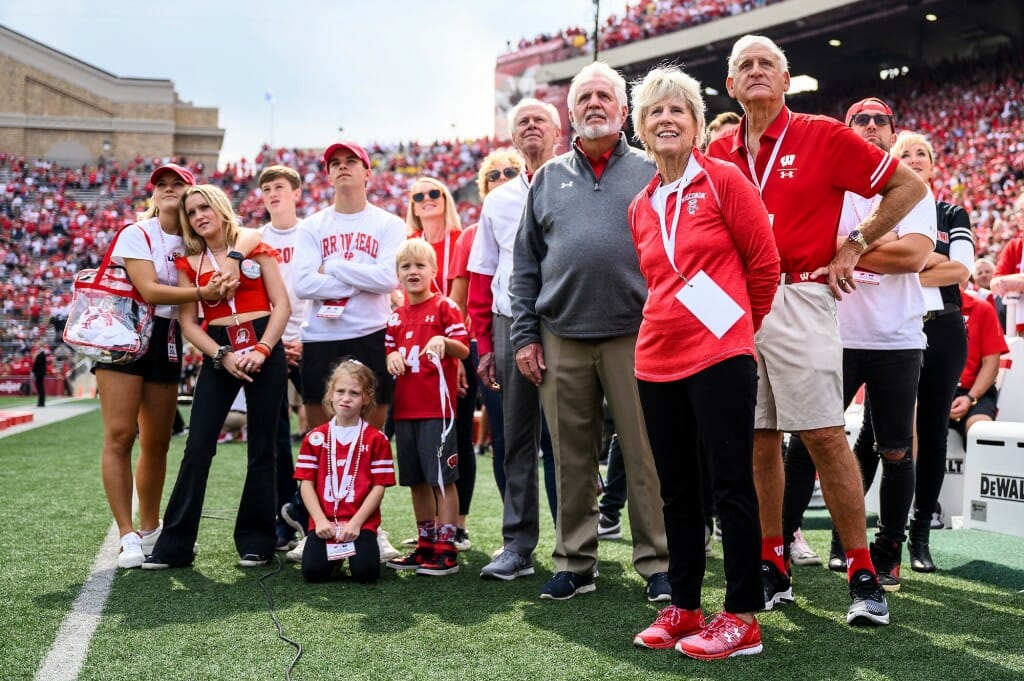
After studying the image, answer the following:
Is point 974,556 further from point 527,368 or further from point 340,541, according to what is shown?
point 340,541

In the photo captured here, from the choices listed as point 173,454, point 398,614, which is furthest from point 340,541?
point 173,454

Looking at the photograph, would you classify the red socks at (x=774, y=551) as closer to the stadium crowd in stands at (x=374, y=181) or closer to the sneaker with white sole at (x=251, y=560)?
the sneaker with white sole at (x=251, y=560)

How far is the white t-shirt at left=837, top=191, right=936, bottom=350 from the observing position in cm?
414

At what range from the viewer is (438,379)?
495 cm

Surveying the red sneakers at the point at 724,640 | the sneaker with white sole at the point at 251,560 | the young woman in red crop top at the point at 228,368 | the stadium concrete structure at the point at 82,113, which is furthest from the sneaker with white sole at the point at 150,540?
the stadium concrete structure at the point at 82,113

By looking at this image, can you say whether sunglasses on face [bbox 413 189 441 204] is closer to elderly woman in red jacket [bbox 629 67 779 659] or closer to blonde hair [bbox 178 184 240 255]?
blonde hair [bbox 178 184 240 255]

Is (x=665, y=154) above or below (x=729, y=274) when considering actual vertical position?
above

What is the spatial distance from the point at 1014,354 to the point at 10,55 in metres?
52.4

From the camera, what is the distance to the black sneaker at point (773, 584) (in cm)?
391

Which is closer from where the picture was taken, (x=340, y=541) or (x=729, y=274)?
(x=729, y=274)

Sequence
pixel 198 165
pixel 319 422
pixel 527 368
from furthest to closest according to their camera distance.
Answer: pixel 198 165 < pixel 319 422 < pixel 527 368

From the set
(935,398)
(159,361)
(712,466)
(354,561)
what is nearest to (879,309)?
(935,398)

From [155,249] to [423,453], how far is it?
67.4 inches

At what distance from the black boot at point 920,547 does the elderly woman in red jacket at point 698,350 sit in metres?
1.81
